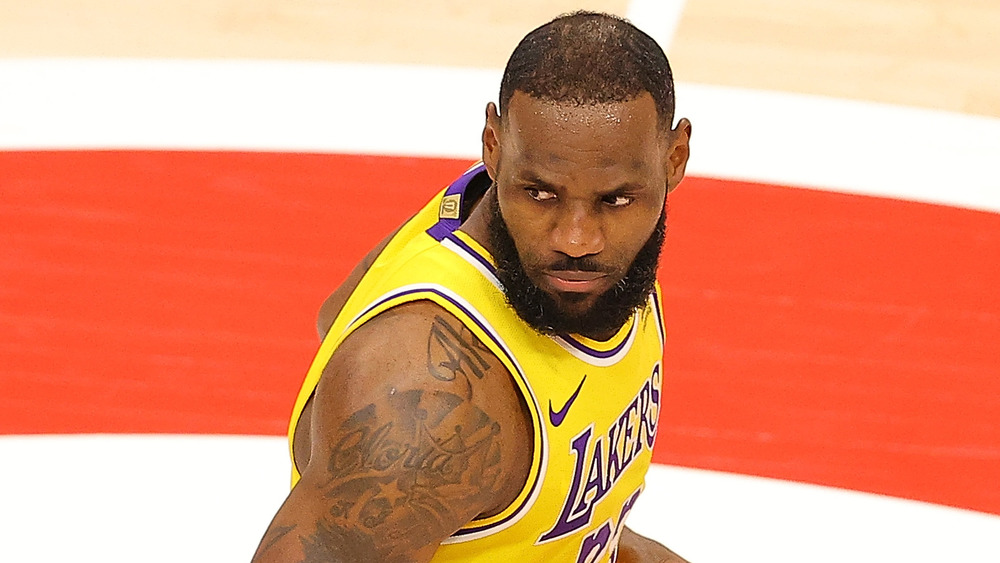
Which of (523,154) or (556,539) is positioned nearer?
(523,154)

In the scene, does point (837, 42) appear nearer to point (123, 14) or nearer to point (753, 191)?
point (753, 191)

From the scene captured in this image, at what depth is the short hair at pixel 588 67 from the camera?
2.02 metres

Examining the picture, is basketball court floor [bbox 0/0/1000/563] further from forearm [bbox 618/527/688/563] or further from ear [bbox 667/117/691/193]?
ear [bbox 667/117/691/193]

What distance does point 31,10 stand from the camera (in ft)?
20.3

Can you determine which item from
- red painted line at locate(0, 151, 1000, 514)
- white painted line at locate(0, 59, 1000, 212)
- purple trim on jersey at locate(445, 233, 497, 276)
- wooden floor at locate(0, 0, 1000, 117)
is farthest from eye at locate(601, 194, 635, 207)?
wooden floor at locate(0, 0, 1000, 117)

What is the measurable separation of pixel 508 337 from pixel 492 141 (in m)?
0.29

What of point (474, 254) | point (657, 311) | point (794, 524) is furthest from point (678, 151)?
point (794, 524)

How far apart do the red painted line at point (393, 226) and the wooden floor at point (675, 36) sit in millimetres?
1017

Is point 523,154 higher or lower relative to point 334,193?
lower

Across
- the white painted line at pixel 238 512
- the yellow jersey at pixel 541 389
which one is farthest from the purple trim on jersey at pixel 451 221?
the white painted line at pixel 238 512

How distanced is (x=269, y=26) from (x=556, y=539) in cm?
405

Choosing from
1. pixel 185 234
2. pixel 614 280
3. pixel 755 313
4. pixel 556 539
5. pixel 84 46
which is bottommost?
pixel 556 539

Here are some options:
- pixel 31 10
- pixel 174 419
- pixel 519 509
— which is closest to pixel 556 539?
pixel 519 509

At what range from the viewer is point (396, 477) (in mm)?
2008
